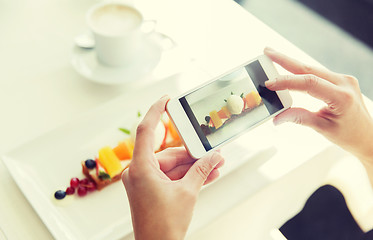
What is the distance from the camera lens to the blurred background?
6.38 ft

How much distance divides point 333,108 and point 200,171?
31 centimetres

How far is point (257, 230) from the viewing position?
861mm

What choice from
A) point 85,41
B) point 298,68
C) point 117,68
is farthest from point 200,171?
point 85,41

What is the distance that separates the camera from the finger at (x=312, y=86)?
691 mm

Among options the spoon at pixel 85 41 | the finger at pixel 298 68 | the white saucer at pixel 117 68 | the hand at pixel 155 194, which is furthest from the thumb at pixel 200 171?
the spoon at pixel 85 41

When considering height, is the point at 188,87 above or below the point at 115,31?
below

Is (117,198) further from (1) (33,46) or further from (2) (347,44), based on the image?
(2) (347,44)

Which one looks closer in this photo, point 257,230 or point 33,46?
point 257,230

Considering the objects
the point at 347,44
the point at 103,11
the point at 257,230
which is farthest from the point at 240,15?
the point at 347,44

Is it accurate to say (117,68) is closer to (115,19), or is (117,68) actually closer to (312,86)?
(115,19)

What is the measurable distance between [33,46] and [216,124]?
61 centimetres

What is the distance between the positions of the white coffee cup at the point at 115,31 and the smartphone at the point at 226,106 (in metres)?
0.31

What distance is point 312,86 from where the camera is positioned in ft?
2.28

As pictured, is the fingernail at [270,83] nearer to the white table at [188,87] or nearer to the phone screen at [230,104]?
the phone screen at [230,104]
